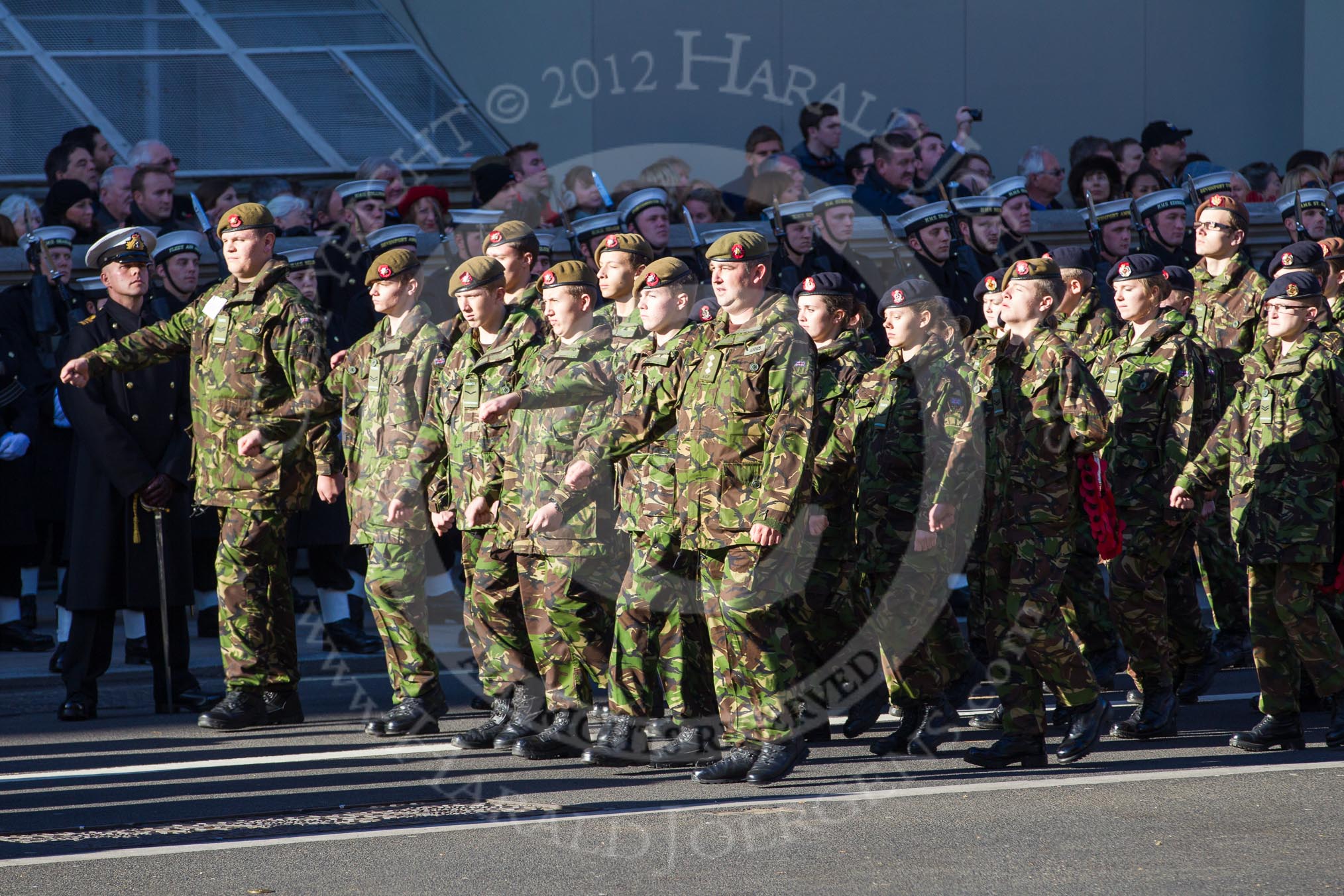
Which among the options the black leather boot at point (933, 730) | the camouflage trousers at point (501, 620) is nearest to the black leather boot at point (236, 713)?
the camouflage trousers at point (501, 620)

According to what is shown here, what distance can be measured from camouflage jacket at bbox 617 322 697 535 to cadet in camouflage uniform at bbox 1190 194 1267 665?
306 centimetres

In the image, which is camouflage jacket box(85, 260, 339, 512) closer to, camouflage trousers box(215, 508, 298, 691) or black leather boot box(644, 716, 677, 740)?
camouflage trousers box(215, 508, 298, 691)

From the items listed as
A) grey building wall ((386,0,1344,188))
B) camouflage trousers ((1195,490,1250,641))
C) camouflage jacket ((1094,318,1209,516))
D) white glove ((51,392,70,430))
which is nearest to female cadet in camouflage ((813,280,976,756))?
camouflage jacket ((1094,318,1209,516))

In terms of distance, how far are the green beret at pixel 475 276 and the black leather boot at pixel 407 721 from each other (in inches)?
68.1

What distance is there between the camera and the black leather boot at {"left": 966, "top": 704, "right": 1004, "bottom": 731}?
777cm

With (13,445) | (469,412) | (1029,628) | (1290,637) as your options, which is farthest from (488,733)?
(13,445)

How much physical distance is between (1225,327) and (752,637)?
3953mm

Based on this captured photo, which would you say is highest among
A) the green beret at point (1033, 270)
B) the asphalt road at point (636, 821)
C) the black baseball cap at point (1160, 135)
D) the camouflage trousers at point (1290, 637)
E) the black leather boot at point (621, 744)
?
the black baseball cap at point (1160, 135)

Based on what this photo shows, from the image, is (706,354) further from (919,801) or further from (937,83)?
(937,83)

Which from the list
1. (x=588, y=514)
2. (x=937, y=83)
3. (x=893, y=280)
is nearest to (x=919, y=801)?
(x=588, y=514)

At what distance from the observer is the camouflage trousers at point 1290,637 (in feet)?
23.6

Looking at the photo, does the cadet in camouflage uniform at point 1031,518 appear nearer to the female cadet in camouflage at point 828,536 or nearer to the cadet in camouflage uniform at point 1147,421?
the female cadet in camouflage at point 828,536

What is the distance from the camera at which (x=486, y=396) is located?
7438mm

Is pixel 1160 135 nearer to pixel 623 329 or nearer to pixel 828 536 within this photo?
pixel 623 329
